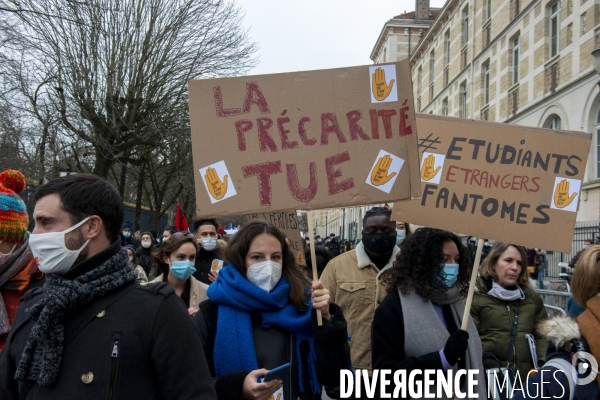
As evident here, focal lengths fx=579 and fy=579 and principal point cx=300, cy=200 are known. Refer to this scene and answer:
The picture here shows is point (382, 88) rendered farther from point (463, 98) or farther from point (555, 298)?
point (463, 98)

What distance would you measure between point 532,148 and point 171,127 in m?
18.1

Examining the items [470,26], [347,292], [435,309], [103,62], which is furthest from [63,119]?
[470,26]

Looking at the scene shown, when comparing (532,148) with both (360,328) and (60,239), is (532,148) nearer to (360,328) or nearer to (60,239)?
(360,328)

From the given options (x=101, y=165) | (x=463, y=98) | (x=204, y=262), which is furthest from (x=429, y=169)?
(x=463, y=98)

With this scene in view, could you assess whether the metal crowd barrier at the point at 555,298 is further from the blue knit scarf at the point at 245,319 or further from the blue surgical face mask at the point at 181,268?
the blue knit scarf at the point at 245,319

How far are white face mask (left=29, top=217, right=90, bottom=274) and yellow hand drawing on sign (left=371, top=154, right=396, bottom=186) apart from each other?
5.90 feet

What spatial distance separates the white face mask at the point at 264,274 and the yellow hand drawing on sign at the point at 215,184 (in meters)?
0.48

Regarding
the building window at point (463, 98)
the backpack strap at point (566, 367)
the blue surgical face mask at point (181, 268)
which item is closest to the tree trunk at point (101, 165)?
the blue surgical face mask at point (181, 268)

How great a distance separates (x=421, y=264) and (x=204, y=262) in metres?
4.16

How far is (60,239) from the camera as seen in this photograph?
2.04m

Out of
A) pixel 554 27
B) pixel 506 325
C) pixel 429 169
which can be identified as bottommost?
pixel 506 325

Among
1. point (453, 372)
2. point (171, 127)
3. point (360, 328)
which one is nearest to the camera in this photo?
point (453, 372)

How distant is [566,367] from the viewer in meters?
2.66

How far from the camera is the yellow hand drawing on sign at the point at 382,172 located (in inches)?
132
